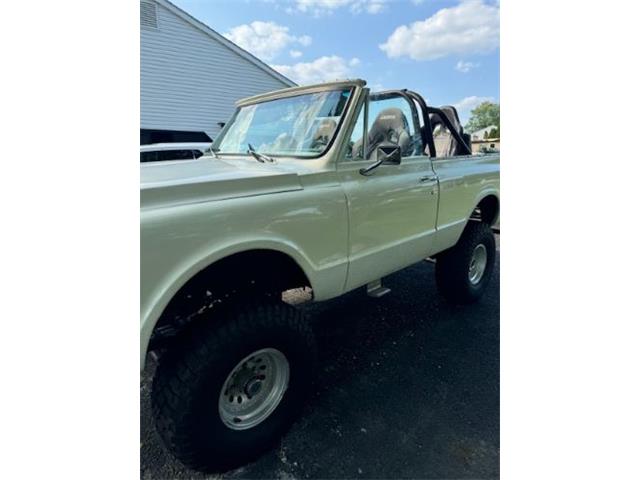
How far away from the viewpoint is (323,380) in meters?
2.66

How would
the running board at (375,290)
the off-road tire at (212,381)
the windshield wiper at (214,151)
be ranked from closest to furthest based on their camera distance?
the off-road tire at (212,381), the running board at (375,290), the windshield wiper at (214,151)

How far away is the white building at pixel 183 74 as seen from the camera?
420 inches

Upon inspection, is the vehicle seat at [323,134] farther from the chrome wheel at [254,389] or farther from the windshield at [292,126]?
the chrome wheel at [254,389]

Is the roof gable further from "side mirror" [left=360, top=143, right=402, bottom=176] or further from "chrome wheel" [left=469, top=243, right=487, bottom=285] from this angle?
"side mirror" [left=360, top=143, right=402, bottom=176]

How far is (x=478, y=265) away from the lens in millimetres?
4000

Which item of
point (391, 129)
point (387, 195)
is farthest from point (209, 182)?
point (391, 129)

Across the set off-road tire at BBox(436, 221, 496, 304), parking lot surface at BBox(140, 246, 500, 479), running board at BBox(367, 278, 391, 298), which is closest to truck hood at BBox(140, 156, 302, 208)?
running board at BBox(367, 278, 391, 298)

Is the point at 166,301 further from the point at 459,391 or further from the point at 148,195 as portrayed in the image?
the point at 459,391

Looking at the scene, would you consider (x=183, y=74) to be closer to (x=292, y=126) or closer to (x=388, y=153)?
(x=292, y=126)

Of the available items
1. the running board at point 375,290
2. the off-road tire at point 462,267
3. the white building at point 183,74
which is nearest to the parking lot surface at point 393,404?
the off-road tire at point 462,267

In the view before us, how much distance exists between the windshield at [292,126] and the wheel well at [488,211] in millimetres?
2286

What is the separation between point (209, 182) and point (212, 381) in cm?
93

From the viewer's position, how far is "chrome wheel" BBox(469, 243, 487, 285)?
393cm

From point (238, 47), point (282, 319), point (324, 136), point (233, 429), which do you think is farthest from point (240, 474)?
point (238, 47)
